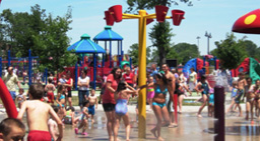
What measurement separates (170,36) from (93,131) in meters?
20.4

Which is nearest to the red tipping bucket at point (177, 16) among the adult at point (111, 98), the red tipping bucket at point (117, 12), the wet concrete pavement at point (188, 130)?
the red tipping bucket at point (117, 12)

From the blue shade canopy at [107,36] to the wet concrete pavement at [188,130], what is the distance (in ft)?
54.6

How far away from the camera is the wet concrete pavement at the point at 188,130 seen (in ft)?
31.2

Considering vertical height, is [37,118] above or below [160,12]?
below

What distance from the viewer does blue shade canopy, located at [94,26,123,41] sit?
3040 centimetres

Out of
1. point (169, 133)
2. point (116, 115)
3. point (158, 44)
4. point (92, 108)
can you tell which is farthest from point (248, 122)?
point (158, 44)

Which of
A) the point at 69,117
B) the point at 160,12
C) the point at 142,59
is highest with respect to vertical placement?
the point at 160,12

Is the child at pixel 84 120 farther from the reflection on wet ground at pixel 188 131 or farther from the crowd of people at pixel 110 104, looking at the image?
the reflection on wet ground at pixel 188 131

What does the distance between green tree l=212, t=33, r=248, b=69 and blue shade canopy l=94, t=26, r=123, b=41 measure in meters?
10.7

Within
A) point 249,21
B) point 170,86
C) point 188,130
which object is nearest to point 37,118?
point 170,86

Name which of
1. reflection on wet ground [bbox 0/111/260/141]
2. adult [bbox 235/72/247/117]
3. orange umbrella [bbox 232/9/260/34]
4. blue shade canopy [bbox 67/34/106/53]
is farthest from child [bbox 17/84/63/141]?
blue shade canopy [bbox 67/34/106/53]

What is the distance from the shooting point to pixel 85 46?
28.8 m

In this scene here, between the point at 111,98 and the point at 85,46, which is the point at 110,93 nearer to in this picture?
the point at 111,98

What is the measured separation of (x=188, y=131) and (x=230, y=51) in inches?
1100
